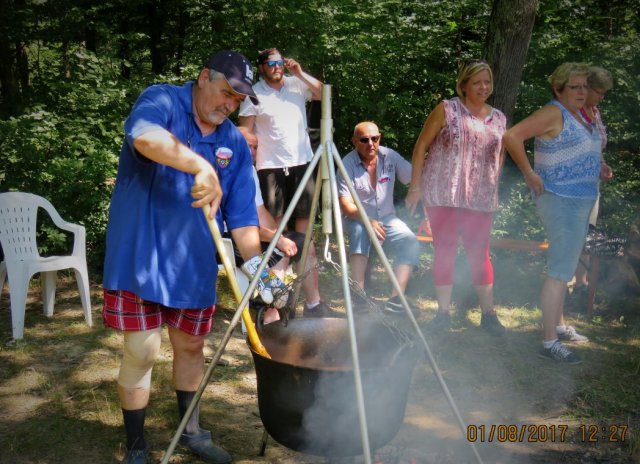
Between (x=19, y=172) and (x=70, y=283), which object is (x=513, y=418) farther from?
(x=19, y=172)

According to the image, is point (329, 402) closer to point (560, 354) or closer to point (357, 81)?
point (560, 354)

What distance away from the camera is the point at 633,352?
4594 millimetres

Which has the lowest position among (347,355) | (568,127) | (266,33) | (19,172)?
(347,355)

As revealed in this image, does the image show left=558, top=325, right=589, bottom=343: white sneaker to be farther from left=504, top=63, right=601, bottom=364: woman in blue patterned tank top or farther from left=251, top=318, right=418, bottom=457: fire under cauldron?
left=251, top=318, right=418, bottom=457: fire under cauldron

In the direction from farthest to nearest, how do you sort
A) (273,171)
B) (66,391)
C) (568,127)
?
1. (273,171)
2. (568,127)
3. (66,391)

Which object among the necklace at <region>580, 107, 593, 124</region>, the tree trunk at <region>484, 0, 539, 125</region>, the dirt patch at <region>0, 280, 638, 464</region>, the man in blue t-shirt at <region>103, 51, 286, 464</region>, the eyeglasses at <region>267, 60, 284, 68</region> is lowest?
the dirt patch at <region>0, 280, 638, 464</region>

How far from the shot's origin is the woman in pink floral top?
449cm

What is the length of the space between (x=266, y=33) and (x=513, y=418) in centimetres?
572

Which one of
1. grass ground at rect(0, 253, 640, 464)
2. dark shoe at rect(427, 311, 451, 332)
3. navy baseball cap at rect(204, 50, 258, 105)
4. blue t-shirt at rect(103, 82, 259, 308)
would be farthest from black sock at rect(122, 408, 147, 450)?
dark shoe at rect(427, 311, 451, 332)

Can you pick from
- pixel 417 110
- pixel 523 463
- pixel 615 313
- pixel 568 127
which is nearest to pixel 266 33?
pixel 417 110

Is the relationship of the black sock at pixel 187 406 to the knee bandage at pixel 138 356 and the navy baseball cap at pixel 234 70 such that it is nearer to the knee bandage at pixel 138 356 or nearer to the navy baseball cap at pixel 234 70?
the knee bandage at pixel 138 356

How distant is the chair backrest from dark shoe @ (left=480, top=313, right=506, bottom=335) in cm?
357

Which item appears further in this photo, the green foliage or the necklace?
the green foliage
